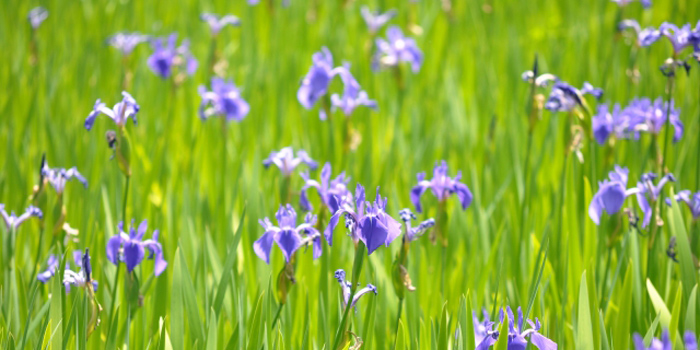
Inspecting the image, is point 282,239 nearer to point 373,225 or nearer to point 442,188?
point 373,225

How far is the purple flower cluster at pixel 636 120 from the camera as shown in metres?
1.97

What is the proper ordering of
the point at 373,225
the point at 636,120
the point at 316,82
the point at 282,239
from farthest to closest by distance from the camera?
the point at 316,82, the point at 636,120, the point at 282,239, the point at 373,225

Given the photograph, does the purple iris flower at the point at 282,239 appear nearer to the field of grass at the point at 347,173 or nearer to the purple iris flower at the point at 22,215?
the field of grass at the point at 347,173

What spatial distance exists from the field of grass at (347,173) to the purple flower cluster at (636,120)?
97 mm

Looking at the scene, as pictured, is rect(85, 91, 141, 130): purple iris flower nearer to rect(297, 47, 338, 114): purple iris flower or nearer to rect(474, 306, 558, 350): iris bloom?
rect(297, 47, 338, 114): purple iris flower

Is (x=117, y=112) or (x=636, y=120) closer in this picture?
(x=117, y=112)

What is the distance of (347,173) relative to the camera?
2.33 m

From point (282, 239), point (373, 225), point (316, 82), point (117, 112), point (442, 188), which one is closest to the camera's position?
point (373, 225)

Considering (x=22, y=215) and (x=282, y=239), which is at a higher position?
(x=22, y=215)

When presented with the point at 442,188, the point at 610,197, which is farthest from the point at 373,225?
the point at 610,197

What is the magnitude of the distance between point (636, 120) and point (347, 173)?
3.36 feet

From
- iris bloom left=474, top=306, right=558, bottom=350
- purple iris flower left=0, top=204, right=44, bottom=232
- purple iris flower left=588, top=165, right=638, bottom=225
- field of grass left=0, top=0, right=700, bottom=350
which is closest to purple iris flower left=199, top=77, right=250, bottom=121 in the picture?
field of grass left=0, top=0, right=700, bottom=350

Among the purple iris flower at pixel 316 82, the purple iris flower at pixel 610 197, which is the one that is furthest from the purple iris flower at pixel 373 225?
the purple iris flower at pixel 316 82

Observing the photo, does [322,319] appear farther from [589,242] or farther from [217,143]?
[217,143]
